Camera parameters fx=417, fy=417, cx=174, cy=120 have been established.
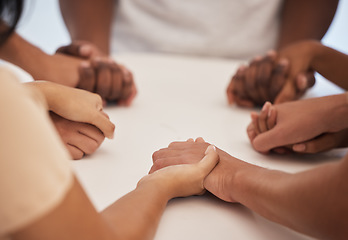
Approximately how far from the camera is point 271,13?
1153mm

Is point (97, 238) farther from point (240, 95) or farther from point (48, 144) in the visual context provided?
point (240, 95)

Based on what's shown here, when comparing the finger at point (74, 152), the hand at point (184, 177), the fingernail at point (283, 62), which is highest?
the fingernail at point (283, 62)

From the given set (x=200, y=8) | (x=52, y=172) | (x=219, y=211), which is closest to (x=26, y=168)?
→ (x=52, y=172)

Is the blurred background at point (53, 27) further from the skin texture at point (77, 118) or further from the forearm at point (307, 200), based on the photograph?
the forearm at point (307, 200)

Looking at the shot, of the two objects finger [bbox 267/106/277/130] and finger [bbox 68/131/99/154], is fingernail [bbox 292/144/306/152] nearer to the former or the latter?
finger [bbox 267/106/277/130]

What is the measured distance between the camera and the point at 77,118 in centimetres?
53

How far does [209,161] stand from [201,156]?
2 centimetres

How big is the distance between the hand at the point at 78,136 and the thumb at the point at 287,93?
1.18 feet

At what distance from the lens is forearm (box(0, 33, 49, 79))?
704 millimetres

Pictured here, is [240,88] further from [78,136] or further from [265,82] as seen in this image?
[78,136]

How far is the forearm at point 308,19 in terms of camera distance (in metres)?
1.08

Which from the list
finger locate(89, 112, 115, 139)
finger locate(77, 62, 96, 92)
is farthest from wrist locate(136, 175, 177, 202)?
finger locate(77, 62, 96, 92)

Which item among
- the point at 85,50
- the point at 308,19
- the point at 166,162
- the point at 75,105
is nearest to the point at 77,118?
the point at 75,105

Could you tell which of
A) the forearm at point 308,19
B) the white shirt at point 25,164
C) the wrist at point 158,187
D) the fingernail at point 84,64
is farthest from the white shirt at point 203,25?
the white shirt at point 25,164
